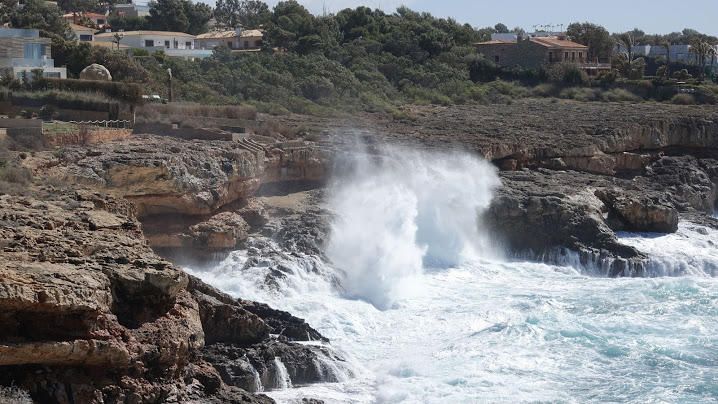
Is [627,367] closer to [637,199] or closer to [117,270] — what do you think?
[117,270]

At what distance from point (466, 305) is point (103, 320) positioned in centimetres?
1259

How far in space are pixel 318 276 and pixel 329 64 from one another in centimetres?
2724

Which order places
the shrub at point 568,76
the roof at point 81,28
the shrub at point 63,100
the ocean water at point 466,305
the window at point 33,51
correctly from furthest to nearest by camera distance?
the shrub at point 568,76 → the roof at point 81,28 → the window at point 33,51 → the shrub at point 63,100 → the ocean water at point 466,305

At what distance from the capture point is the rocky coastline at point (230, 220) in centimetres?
1510

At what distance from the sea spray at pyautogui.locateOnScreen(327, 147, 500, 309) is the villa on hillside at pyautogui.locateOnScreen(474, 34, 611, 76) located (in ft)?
91.9

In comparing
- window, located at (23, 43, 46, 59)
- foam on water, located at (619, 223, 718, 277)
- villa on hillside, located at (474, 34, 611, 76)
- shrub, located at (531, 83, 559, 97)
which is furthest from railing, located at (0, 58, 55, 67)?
villa on hillside, located at (474, 34, 611, 76)

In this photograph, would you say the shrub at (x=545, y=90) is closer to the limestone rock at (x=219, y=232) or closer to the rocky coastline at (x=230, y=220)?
the rocky coastline at (x=230, y=220)

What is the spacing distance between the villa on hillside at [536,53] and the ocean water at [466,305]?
92.8 ft

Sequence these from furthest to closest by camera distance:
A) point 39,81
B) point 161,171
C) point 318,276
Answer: point 39,81 → point 318,276 → point 161,171

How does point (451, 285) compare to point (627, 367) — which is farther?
point (451, 285)

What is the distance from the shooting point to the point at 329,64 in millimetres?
53219

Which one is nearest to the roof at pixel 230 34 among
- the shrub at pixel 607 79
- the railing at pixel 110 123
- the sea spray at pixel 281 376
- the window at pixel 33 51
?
the shrub at pixel 607 79

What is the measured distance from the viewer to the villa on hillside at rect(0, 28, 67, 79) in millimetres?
37534

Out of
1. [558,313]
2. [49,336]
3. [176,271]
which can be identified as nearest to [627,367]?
[558,313]
